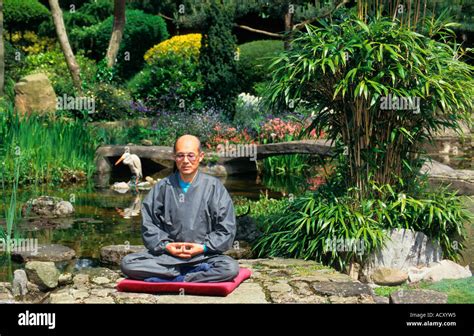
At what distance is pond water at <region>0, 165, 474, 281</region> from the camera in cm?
820

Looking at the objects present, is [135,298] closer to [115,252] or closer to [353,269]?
[115,252]

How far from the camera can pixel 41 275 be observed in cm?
650

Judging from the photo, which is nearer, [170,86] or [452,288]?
[452,288]

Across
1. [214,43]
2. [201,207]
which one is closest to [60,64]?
[214,43]

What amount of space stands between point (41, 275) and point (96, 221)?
329cm

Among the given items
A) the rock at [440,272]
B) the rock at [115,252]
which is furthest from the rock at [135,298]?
the rock at [440,272]

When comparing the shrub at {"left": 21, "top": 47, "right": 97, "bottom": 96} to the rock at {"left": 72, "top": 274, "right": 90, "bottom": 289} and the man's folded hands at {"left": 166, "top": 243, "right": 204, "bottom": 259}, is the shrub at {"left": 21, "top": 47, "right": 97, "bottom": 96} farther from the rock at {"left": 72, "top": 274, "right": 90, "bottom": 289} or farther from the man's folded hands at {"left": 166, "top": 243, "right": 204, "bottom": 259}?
the man's folded hands at {"left": 166, "top": 243, "right": 204, "bottom": 259}

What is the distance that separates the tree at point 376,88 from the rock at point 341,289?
60.6 inches

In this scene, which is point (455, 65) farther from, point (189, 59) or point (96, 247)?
point (189, 59)

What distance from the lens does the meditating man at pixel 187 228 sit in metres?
5.59

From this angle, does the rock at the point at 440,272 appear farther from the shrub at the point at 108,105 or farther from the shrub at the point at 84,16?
the shrub at the point at 84,16

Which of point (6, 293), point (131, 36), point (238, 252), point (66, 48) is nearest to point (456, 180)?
point (238, 252)

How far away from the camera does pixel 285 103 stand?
24.2 ft

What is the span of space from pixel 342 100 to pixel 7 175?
6235 millimetres
